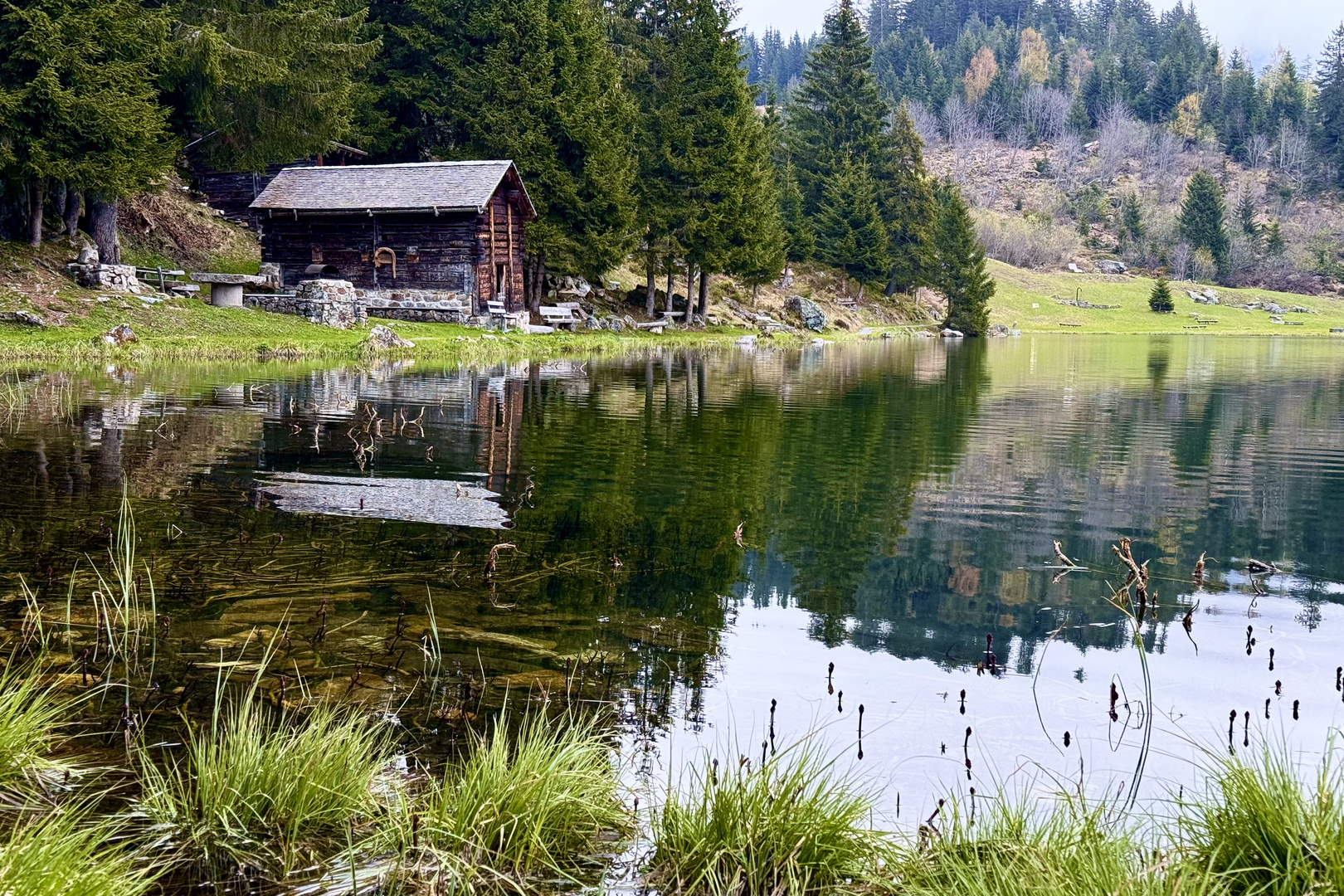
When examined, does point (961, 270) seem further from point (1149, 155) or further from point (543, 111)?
point (1149, 155)

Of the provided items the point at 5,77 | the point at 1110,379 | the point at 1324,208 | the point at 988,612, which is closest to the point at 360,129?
the point at 5,77

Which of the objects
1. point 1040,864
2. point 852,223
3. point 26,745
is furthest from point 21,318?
point 852,223

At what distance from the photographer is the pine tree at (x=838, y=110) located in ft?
260

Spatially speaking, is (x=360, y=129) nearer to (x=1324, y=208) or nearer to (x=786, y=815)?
(x=786, y=815)

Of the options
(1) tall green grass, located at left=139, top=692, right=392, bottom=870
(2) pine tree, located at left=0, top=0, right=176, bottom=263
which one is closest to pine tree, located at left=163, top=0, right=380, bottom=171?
(2) pine tree, located at left=0, top=0, right=176, bottom=263

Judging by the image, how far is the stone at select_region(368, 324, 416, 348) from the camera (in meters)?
35.2

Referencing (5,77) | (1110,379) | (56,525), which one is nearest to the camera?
(56,525)

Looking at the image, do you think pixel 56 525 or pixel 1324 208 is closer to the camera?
pixel 56 525

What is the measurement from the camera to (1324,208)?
143m

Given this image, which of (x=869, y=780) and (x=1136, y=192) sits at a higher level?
(x=1136, y=192)

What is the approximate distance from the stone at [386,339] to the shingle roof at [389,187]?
786 cm

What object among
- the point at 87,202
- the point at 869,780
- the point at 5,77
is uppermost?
the point at 5,77

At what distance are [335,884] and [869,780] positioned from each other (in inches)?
104

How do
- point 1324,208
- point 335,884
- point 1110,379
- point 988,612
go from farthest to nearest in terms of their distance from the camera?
point 1324,208
point 1110,379
point 988,612
point 335,884
